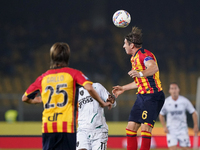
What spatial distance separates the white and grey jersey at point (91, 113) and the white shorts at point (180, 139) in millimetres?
3370

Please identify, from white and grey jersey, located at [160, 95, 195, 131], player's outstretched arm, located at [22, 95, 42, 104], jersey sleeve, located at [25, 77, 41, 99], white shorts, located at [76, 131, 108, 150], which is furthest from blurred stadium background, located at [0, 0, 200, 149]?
jersey sleeve, located at [25, 77, 41, 99]

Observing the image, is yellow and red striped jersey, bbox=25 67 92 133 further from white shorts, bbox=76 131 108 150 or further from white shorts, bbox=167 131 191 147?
white shorts, bbox=167 131 191 147

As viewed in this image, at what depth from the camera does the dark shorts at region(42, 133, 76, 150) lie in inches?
139

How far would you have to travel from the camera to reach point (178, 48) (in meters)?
19.0

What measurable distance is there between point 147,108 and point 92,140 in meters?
0.99

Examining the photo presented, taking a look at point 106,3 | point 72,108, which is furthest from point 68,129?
point 106,3

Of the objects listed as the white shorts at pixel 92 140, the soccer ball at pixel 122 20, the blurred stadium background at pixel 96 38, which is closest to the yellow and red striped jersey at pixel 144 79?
the white shorts at pixel 92 140

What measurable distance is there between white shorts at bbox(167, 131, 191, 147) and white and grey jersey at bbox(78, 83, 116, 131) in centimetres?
337

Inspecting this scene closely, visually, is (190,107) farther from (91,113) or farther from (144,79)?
(91,113)

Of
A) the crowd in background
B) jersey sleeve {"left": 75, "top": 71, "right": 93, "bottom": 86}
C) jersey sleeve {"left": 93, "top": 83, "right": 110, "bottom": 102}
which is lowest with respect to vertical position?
jersey sleeve {"left": 93, "top": 83, "right": 110, "bottom": 102}

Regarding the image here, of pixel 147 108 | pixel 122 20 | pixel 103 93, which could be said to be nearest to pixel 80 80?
pixel 103 93

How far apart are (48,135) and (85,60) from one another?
14826 mm

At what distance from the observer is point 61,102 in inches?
138

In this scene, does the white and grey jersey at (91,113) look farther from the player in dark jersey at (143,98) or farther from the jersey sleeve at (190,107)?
the jersey sleeve at (190,107)
